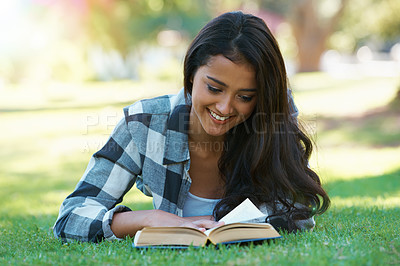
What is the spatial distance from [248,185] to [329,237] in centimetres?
67

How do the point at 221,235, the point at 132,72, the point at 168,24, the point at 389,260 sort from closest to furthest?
the point at 389,260 → the point at 221,235 → the point at 168,24 → the point at 132,72

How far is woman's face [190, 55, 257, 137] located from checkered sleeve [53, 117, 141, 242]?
1.71 ft

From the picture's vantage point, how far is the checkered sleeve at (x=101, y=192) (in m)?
2.98

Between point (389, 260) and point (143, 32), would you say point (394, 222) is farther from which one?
point (143, 32)

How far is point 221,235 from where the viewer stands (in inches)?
103

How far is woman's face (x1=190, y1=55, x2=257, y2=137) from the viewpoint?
3.01 m

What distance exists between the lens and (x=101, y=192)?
3164mm

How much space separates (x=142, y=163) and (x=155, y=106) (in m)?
0.39

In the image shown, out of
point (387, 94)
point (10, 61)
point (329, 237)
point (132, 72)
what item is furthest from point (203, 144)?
point (132, 72)

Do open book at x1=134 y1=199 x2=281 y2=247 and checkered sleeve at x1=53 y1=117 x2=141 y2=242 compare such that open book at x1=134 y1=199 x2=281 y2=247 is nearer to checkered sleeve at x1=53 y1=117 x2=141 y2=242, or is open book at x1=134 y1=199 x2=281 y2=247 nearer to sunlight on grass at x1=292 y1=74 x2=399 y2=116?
checkered sleeve at x1=53 y1=117 x2=141 y2=242

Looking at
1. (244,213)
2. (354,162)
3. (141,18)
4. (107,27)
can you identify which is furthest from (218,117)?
(107,27)

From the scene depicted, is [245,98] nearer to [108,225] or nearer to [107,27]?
[108,225]

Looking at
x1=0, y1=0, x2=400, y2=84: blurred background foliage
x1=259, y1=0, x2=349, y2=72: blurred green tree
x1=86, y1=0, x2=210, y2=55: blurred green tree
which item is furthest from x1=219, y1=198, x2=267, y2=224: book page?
x1=86, y1=0, x2=210, y2=55: blurred green tree

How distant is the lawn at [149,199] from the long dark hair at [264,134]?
0.26m
